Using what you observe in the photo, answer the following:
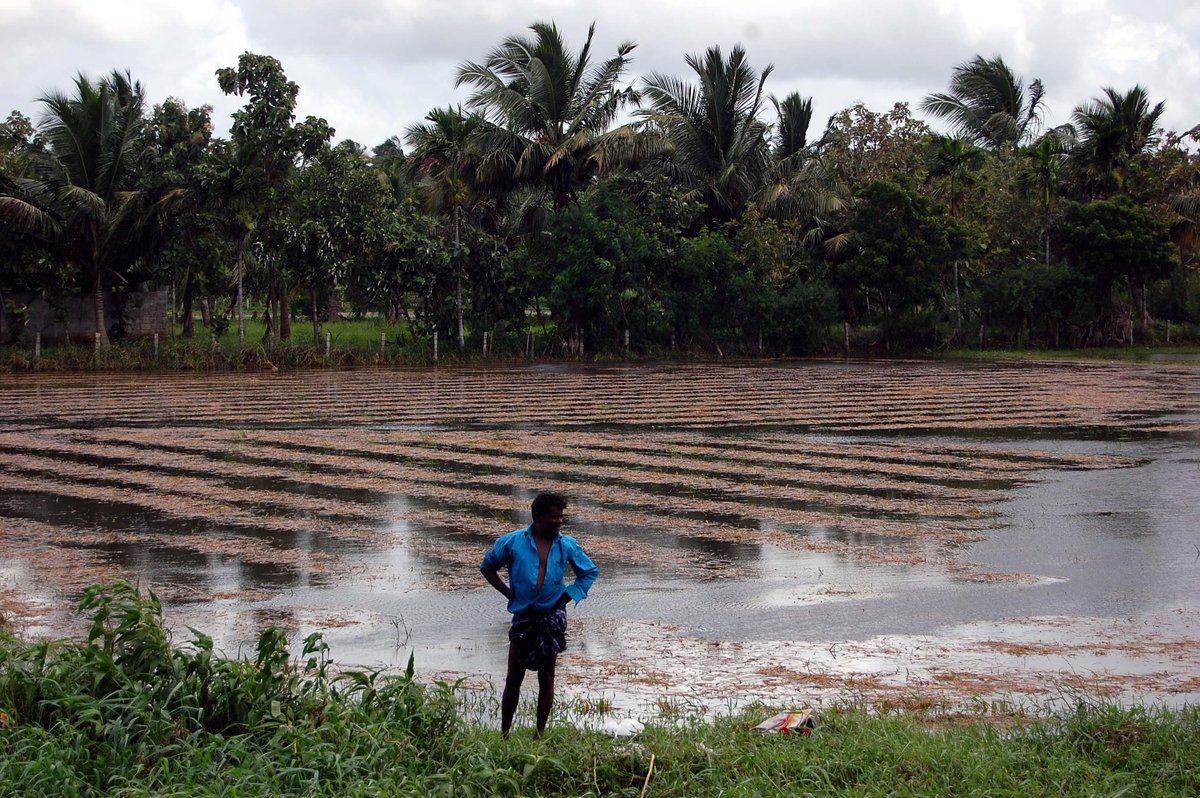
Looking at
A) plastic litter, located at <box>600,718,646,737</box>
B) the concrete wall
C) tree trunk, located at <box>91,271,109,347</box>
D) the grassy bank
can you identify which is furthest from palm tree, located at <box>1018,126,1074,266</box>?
plastic litter, located at <box>600,718,646,737</box>

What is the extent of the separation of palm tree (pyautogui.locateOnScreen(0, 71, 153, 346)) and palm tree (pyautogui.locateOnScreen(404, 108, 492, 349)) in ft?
28.2

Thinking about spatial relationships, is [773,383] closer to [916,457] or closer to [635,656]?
[916,457]

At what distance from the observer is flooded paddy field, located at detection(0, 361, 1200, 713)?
7289 millimetres

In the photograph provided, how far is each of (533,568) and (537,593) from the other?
128mm

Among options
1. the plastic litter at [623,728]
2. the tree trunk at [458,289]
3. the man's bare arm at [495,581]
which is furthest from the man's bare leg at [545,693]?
the tree trunk at [458,289]

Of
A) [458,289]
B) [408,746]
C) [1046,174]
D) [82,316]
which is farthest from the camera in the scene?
[1046,174]

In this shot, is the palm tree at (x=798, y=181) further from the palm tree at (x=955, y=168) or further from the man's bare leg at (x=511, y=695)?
the man's bare leg at (x=511, y=695)

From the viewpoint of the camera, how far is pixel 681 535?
10.9 metres

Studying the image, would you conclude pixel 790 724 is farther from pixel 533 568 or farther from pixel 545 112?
pixel 545 112

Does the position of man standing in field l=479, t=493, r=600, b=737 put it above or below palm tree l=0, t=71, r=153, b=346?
below

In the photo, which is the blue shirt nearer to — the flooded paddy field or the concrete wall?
the flooded paddy field

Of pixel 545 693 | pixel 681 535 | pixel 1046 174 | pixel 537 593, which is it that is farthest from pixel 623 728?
pixel 1046 174

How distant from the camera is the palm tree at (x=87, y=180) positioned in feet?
102

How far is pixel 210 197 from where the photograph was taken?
32.1m
